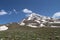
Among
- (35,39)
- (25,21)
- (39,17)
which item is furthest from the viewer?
(39,17)

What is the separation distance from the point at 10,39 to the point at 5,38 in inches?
15.2

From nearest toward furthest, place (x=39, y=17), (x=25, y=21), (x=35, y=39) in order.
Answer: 1. (x=35, y=39)
2. (x=25, y=21)
3. (x=39, y=17)

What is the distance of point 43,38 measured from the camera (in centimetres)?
1300

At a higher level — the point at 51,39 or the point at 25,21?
the point at 25,21

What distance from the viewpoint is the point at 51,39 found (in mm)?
12891

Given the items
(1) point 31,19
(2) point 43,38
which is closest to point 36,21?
(1) point 31,19

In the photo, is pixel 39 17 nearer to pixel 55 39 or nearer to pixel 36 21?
pixel 36 21

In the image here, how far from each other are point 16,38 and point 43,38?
1824mm

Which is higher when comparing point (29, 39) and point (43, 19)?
point (43, 19)

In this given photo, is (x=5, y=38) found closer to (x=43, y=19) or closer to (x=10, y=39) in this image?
(x=10, y=39)

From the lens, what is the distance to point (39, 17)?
3388 cm

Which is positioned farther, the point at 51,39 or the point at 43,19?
the point at 43,19

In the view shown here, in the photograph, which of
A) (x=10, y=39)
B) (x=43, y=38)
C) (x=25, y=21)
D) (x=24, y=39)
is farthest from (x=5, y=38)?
(x=25, y=21)

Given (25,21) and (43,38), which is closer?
(43,38)
